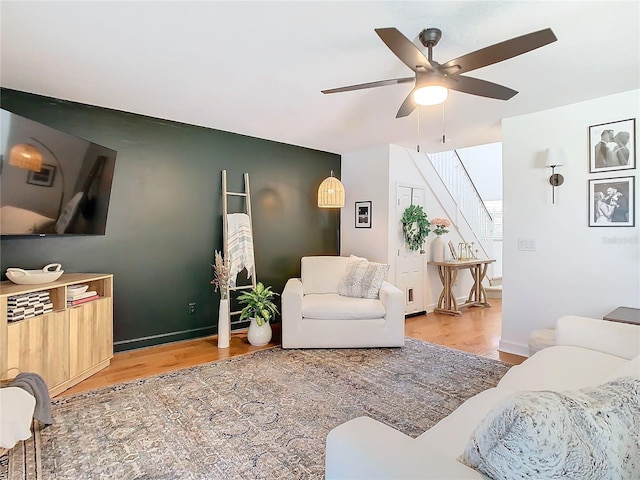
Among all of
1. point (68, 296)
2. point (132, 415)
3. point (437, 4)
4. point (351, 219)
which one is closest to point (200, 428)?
point (132, 415)

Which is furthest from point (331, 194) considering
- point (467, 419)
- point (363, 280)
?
point (467, 419)

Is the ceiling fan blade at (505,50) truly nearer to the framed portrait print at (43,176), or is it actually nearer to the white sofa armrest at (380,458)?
the white sofa armrest at (380,458)

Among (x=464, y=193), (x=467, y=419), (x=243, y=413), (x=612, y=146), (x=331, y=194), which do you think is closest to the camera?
(x=467, y=419)

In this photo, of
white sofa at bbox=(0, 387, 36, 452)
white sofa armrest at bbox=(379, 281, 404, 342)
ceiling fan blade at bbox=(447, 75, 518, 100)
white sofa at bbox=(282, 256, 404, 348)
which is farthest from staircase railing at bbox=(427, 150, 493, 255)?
white sofa at bbox=(0, 387, 36, 452)

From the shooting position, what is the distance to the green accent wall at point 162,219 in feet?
10.4

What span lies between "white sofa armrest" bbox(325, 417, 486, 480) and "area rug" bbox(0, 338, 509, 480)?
0.83 m

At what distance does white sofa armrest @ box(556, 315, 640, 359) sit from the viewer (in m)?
2.05

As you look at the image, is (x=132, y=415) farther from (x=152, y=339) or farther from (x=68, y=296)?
(x=152, y=339)

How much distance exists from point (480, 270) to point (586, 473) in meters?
5.32

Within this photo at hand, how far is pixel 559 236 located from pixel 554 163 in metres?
0.67

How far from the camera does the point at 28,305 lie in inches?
93.2

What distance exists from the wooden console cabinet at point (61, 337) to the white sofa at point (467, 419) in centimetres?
226

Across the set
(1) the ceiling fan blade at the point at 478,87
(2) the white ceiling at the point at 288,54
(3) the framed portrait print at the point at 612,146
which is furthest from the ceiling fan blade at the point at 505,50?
(3) the framed portrait print at the point at 612,146

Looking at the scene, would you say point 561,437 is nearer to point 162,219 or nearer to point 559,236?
point 559,236
